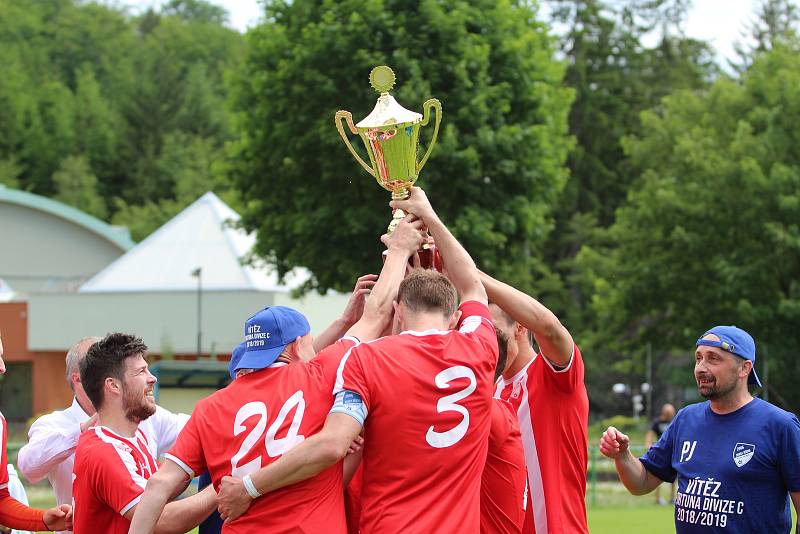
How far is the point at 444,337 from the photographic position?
5.03 meters

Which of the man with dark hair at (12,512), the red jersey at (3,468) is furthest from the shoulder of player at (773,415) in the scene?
the red jersey at (3,468)

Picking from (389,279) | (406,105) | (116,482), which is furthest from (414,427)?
(406,105)

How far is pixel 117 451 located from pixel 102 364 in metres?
0.52

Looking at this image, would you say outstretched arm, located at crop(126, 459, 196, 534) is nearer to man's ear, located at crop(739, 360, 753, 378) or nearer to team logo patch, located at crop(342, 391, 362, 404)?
team logo patch, located at crop(342, 391, 362, 404)

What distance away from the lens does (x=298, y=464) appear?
4727mm

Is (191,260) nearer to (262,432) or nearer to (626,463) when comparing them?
(626,463)

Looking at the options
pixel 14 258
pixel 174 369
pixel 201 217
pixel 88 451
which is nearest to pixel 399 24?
pixel 174 369

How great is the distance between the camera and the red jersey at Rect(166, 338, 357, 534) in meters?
4.83

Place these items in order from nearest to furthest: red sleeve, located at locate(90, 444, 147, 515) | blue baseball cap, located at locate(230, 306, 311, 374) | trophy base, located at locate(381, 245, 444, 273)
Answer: blue baseball cap, located at locate(230, 306, 311, 374) < red sleeve, located at locate(90, 444, 147, 515) < trophy base, located at locate(381, 245, 444, 273)

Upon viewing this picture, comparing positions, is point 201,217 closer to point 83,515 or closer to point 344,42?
point 344,42

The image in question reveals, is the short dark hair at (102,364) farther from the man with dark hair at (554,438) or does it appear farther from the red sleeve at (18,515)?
the man with dark hair at (554,438)

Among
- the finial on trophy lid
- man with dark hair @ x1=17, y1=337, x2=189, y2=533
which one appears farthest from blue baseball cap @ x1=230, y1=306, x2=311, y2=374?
man with dark hair @ x1=17, y1=337, x2=189, y2=533

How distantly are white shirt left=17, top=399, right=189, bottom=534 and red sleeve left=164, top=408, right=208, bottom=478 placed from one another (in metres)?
1.71

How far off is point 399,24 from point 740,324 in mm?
11827
